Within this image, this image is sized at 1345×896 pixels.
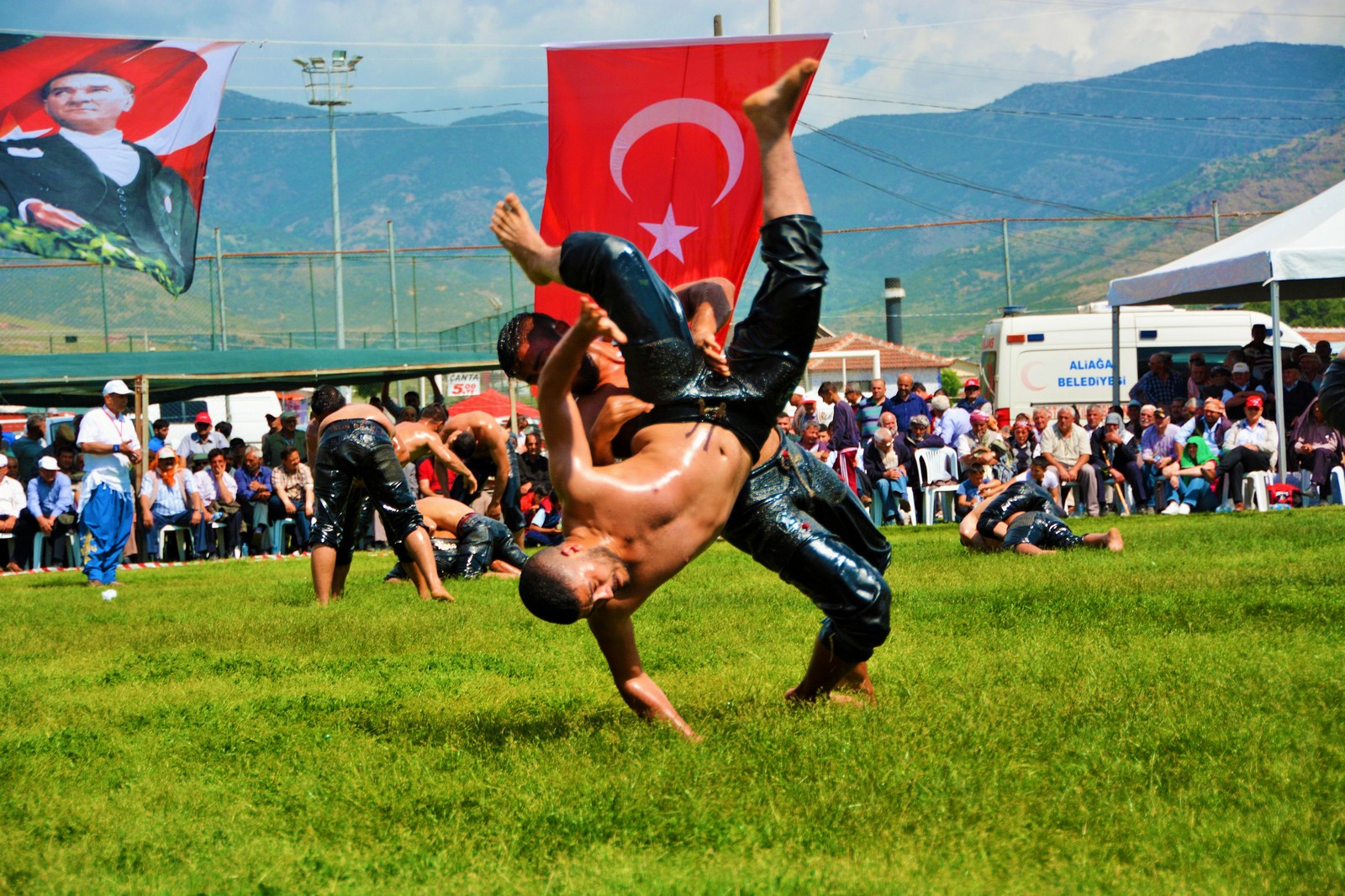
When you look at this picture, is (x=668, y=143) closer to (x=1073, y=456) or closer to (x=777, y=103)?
(x=1073, y=456)

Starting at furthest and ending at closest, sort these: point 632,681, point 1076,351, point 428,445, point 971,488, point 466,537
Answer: point 1076,351, point 971,488, point 466,537, point 428,445, point 632,681

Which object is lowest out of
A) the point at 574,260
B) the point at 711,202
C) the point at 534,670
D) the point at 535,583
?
the point at 534,670

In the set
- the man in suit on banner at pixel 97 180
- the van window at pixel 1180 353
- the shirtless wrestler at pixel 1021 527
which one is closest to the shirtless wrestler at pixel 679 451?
the shirtless wrestler at pixel 1021 527

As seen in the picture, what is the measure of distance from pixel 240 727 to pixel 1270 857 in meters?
3.71

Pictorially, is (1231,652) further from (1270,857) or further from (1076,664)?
(1270,857)

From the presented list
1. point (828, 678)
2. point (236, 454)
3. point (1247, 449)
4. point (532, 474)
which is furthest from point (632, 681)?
point (236, 454)

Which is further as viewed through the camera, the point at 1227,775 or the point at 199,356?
the point at 199,356

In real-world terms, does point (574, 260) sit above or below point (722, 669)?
above

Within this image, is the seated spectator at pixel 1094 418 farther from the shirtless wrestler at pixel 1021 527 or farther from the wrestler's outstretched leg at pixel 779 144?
the wrestler's outstretched leg at pixel 779 144

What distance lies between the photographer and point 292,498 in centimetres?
1778

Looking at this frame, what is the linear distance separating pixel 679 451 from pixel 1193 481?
13663 mm

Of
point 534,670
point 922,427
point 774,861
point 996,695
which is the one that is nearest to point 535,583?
point 774,861

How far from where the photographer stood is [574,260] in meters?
4.52

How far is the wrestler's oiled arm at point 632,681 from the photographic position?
14.7ft
